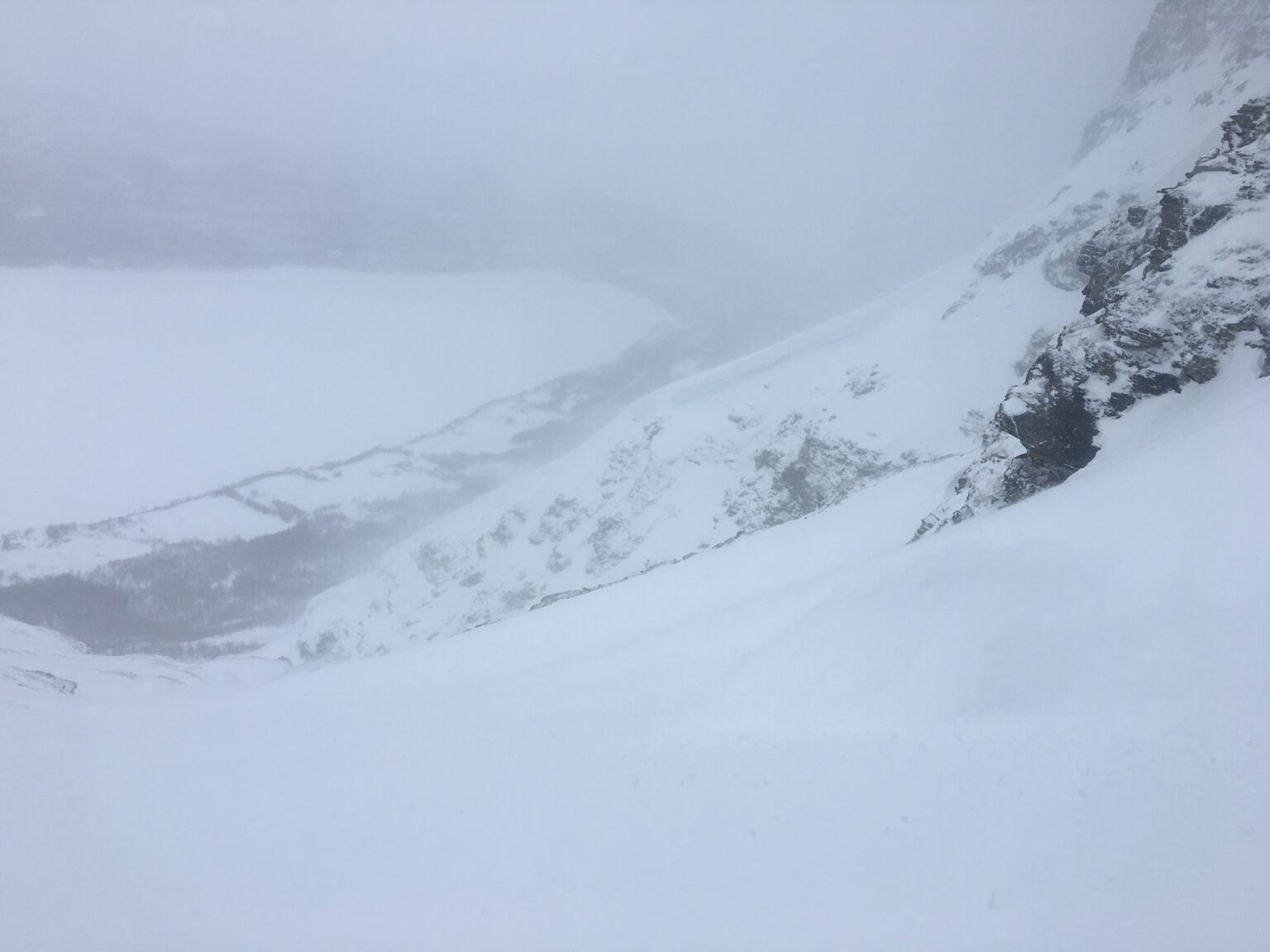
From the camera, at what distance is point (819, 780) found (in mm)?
9516

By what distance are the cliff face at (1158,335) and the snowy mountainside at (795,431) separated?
71.9ft

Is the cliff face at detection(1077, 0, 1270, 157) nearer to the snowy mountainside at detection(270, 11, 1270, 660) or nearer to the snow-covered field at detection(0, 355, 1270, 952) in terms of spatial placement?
the snowy mountainside at detection(270, 11, 1270, 660)

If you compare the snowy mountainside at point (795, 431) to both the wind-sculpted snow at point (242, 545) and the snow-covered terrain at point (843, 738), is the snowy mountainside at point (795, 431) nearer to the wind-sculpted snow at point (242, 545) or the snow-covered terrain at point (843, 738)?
the wind-sculpted snow at point (242, 545)

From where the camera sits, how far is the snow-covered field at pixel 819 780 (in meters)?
7.17

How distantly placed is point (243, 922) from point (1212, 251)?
26.1 metres

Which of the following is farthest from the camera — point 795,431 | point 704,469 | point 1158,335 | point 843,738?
point 704,469

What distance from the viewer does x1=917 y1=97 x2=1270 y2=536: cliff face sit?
1691 centimetres

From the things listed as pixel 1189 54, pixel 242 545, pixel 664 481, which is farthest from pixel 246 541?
pixel 1189 54

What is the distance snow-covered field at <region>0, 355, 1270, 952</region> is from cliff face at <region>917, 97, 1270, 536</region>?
35.4 inches

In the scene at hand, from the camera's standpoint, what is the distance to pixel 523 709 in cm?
1529

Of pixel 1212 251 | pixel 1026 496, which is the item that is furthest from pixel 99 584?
pixel 1212 251

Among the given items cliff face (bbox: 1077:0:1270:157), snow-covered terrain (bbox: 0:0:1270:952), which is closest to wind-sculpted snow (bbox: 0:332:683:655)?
snow-covered terrain (bbox: 0:0:1270:952)

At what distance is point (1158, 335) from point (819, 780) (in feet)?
53.1

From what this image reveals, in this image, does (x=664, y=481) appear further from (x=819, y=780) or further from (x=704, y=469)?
(x=819, y=780)
